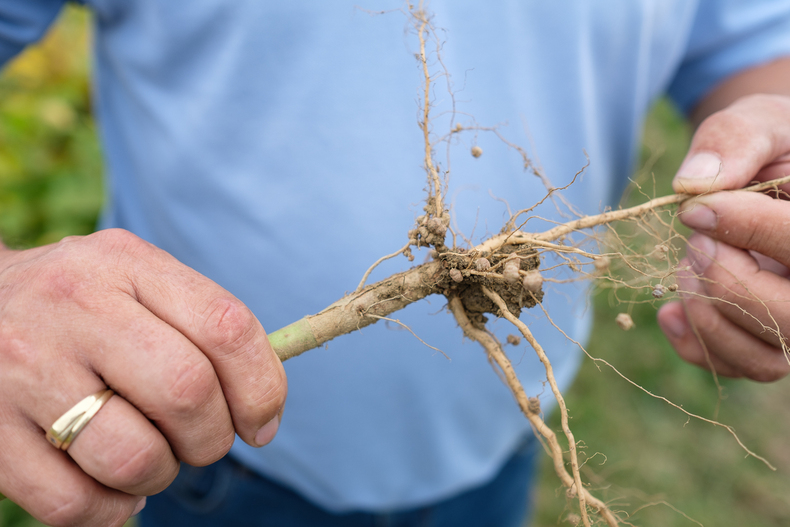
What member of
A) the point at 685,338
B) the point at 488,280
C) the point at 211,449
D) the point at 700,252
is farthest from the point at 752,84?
the point at 211,449

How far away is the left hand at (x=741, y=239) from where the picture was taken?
100cm

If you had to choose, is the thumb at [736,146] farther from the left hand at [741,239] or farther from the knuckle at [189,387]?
the knuckle at [189,387]

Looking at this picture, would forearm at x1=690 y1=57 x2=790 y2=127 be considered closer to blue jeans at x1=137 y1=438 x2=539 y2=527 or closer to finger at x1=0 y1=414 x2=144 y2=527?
blue jeans at x1=137 y1=438 x2=539 y2=527

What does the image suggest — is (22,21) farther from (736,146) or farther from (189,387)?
(736,146)

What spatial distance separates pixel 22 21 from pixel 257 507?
5.23 feet

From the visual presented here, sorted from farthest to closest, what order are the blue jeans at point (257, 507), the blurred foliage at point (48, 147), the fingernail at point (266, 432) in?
the blurred foliage at point (48, 147), the blue jeans at point (257, 507), the fingernail at point (266, 432)

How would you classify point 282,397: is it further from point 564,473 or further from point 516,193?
point 516,193

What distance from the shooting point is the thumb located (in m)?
1.03

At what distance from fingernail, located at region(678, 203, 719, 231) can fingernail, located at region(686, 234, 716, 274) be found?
47 millimetres

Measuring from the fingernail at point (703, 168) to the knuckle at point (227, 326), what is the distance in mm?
1044

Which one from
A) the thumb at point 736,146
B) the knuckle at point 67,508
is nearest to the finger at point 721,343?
the thumb at point 736,146

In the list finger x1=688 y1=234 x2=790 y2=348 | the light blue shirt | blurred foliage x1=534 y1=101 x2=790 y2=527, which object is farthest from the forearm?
blurred foliage x1=534 y1=101 x2=790 y2=527

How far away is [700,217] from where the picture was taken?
1.09 m

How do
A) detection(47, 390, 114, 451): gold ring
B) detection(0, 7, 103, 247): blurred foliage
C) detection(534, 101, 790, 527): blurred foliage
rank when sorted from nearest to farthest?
detection(47, 390, 114, 451): gold ring
detection(534, 101, 790, 527): blurred foliage
detection(0, 7, 103, 247): blurred foliage
